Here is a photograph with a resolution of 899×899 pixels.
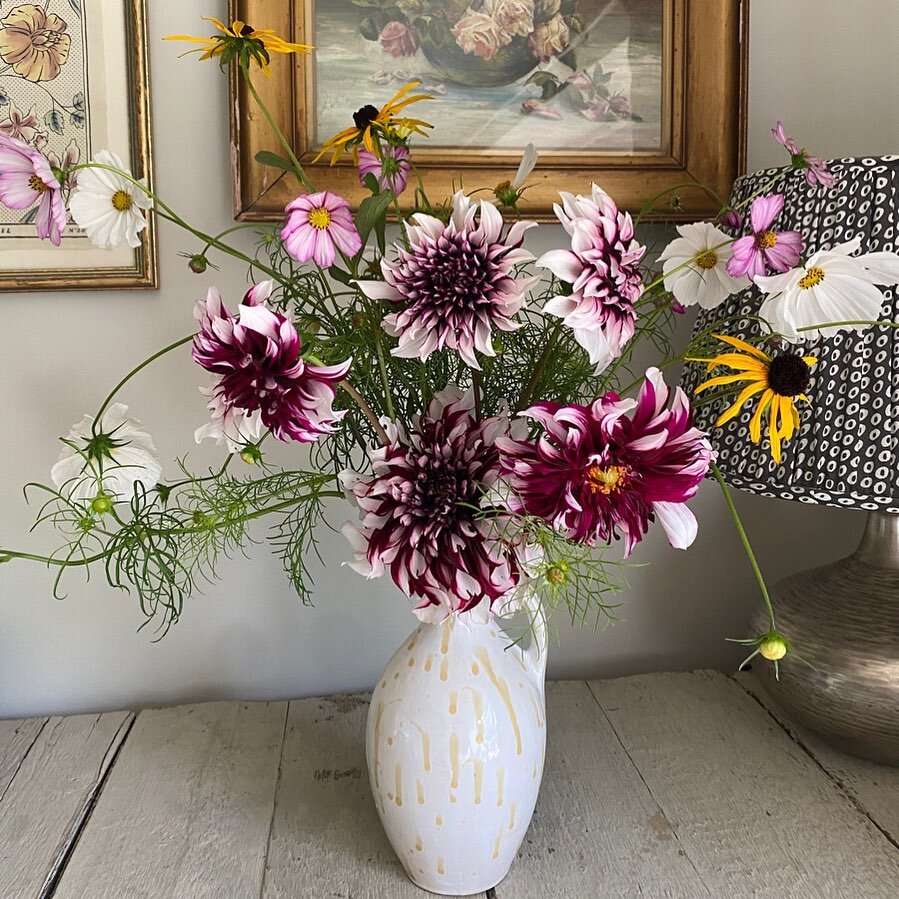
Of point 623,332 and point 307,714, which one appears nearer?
point 623,332

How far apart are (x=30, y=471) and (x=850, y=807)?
3.04 ft

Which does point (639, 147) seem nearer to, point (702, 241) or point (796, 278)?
point (702, 241)

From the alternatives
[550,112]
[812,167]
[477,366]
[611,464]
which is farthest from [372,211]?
[550,112]

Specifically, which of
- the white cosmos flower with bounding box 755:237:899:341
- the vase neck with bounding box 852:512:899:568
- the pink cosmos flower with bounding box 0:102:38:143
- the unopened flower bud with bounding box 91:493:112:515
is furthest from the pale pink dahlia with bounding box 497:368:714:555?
the pink cosmos flower with bounding box 0:102:38:143

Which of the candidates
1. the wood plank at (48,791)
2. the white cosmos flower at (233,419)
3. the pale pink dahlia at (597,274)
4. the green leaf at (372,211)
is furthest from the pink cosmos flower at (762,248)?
the wood plank at (48,791)

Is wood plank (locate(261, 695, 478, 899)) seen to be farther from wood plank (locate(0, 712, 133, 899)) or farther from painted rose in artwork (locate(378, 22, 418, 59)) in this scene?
painted rose in artwork (locate(378, 22, 418, 59))

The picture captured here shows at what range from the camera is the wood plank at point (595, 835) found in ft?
2.25

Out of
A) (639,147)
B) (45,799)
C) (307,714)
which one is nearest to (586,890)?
(307,714)

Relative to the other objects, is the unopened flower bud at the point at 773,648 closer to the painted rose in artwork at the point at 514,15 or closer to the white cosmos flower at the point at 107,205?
the white cosmos flower at the point at 107,205

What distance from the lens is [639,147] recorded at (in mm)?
990

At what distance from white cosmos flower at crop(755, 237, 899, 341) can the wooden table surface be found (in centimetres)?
44

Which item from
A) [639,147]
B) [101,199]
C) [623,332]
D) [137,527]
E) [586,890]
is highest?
[639,147]

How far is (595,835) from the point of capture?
748mm

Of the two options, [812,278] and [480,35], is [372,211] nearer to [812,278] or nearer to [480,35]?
[812,278]
